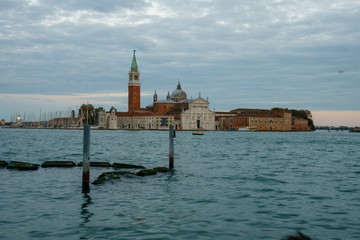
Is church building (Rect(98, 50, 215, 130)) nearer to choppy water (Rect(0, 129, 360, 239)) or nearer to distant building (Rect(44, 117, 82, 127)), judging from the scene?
distant building (Rect(44, 117, 82, 127))

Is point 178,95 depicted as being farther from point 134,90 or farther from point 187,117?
point 187,117

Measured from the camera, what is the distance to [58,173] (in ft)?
55.4

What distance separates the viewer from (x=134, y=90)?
144250 mm

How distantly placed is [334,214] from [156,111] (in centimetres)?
13578

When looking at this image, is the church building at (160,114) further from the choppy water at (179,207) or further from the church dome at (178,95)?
the choppy water at (179,207)

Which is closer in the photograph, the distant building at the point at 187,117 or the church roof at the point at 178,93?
the distant building at the point at 187,117

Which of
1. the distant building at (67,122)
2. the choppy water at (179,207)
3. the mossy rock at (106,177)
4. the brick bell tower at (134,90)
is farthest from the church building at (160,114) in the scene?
the choppy water at (179,207)

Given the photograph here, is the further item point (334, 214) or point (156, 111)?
point (156, 111)

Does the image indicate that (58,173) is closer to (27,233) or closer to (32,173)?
(32,173)

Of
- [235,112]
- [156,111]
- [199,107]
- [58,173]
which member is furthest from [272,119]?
[58,173]

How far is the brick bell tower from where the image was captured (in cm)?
14375

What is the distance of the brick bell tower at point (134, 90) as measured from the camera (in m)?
144

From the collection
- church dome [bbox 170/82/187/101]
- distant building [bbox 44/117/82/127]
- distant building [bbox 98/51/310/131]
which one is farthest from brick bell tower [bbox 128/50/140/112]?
distant building [bbox 44/117/82/127]

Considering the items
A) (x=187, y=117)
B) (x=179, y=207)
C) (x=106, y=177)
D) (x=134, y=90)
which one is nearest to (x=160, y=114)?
(x=187, y=117)
